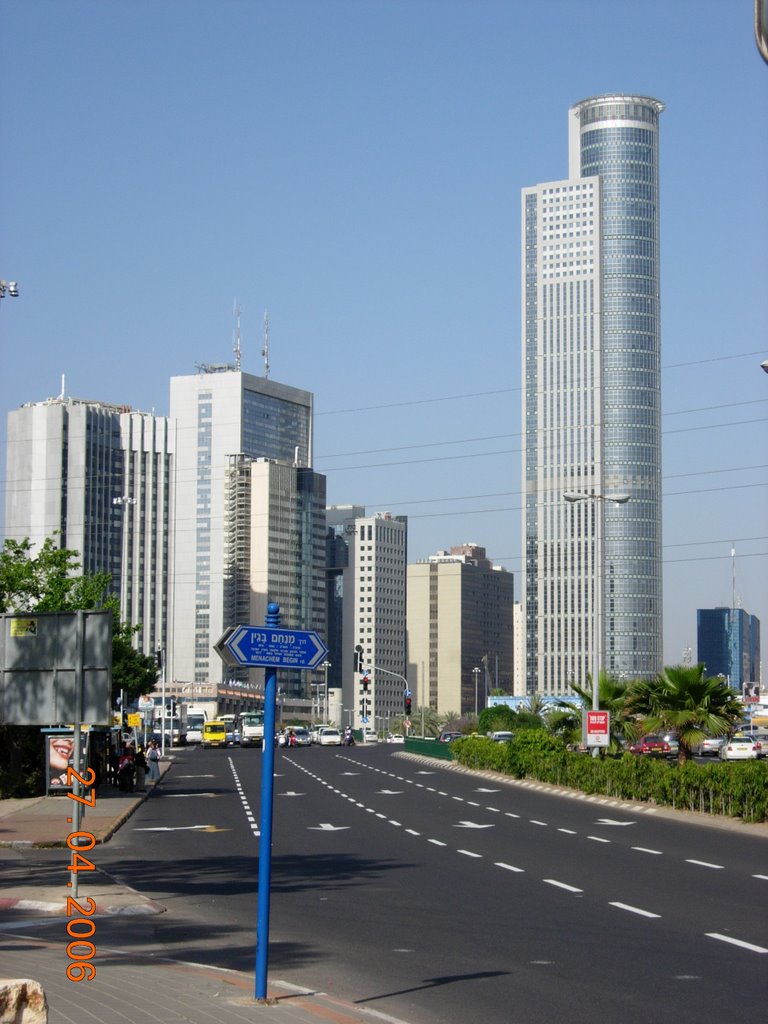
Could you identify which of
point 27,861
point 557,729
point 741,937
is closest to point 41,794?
point 557,729

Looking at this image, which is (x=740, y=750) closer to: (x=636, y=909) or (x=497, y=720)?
(x=497, y=720)

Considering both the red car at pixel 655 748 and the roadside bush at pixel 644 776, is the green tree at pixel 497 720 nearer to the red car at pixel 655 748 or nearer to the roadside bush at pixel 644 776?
the red car at pixel 655 748

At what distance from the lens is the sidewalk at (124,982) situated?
9445 mm

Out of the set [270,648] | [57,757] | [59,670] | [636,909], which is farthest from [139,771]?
[270,648]

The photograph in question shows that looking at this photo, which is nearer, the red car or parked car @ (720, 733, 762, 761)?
parked car @ (720, 733, 762, 761)

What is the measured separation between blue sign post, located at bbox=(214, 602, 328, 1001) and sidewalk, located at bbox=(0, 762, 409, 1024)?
41 cm

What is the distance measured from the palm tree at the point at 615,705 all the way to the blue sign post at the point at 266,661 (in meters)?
31.4

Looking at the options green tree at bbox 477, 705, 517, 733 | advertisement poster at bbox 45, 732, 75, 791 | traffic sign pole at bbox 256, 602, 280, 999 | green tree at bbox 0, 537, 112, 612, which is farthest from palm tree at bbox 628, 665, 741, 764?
green tree at bbox 477, 705, 517, 733

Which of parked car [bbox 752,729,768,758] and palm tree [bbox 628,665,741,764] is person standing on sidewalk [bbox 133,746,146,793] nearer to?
palm tree [bbox 628,665,741,764]

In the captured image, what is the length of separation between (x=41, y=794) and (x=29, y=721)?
2518cm

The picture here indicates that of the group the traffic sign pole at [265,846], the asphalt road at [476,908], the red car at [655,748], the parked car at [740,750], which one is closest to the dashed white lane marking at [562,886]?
the asphalt road at [476,908]

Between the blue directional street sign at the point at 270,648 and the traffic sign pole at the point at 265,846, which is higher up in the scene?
the blue directional street sign at the point at 270,648

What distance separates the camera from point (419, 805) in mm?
36750

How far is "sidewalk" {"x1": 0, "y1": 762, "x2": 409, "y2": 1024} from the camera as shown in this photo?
9.45 m
